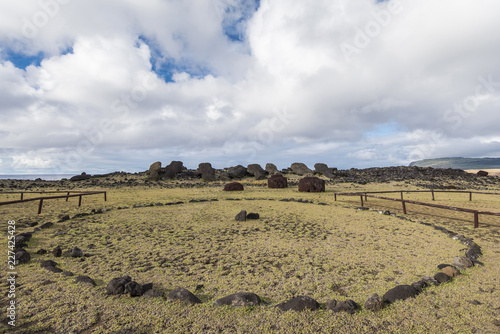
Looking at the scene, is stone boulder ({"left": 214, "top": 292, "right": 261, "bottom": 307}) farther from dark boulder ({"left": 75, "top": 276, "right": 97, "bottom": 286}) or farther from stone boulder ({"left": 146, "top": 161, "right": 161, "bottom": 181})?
stone boulder ({"left": 146, "top": 161, "right": 161, "bottom": 181})

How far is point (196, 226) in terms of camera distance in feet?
27.4

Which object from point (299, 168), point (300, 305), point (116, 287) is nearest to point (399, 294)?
point (300, 305)

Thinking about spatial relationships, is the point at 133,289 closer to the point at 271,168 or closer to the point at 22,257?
the point at 22,257

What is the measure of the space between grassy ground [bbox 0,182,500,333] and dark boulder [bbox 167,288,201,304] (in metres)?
0.12

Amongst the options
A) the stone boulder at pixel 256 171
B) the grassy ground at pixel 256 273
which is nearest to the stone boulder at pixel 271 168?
the stone boulder at pixel 256 171

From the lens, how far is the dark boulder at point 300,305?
3.31m

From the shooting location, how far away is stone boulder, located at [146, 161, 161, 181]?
3363cm

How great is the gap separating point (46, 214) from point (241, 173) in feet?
88.4

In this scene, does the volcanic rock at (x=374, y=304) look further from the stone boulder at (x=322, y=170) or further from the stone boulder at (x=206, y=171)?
the stone boulder at (x=322, y=170)

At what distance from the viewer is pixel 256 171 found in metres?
36.8

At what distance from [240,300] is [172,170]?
112 feet

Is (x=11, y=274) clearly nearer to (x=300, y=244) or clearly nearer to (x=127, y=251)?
(x=127, y=251)

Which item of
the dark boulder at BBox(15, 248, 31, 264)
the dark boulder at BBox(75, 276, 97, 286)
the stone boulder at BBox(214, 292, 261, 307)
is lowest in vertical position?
the stone boulder at BBox(214, 292, 261, 307)

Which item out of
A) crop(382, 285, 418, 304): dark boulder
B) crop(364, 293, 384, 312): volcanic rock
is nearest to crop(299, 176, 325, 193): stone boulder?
crop(382, 285, 418, 304): dark boulder
